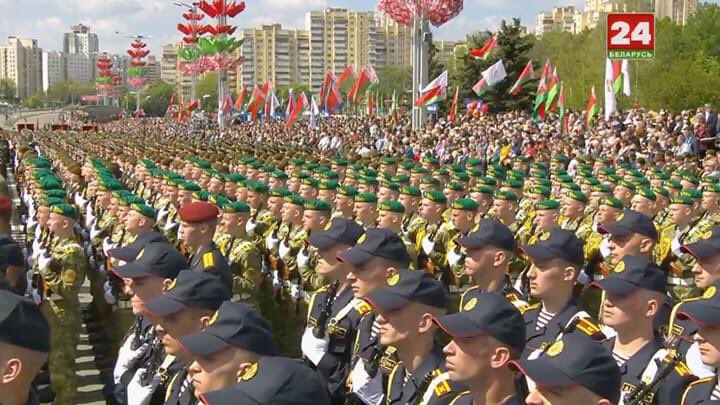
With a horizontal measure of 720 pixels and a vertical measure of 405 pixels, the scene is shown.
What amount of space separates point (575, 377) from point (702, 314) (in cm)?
119

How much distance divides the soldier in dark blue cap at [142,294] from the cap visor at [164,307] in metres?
0.52

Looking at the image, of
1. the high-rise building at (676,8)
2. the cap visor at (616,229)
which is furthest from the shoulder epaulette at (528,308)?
the high-rise building at (676,8)

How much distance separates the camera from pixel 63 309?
276 inches

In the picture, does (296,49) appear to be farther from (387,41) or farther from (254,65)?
(387,41)

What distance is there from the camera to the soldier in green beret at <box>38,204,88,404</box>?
6.85 meters

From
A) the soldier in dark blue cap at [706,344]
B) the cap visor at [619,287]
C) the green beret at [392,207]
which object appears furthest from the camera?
the green beret at [392,207]

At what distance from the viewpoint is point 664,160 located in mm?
17078

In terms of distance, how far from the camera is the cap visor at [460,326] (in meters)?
3.75

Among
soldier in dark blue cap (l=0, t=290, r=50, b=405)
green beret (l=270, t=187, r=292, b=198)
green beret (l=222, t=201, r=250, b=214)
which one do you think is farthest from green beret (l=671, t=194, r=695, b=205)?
soldier in dark blue cap (l=0, t=290, r=50, b=405)

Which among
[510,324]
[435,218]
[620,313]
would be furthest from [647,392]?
[435,218]

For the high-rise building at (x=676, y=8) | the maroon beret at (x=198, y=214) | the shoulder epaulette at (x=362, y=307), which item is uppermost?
the high-rise building at (x=676, y=8)

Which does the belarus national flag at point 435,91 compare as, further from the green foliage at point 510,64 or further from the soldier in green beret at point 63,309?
the soldier in green beret at point 63,309

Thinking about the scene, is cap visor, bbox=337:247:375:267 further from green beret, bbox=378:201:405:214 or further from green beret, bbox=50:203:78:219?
green beret, bbox=50:203:78:219

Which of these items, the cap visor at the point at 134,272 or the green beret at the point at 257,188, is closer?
the cap visor at the point at 134,272
